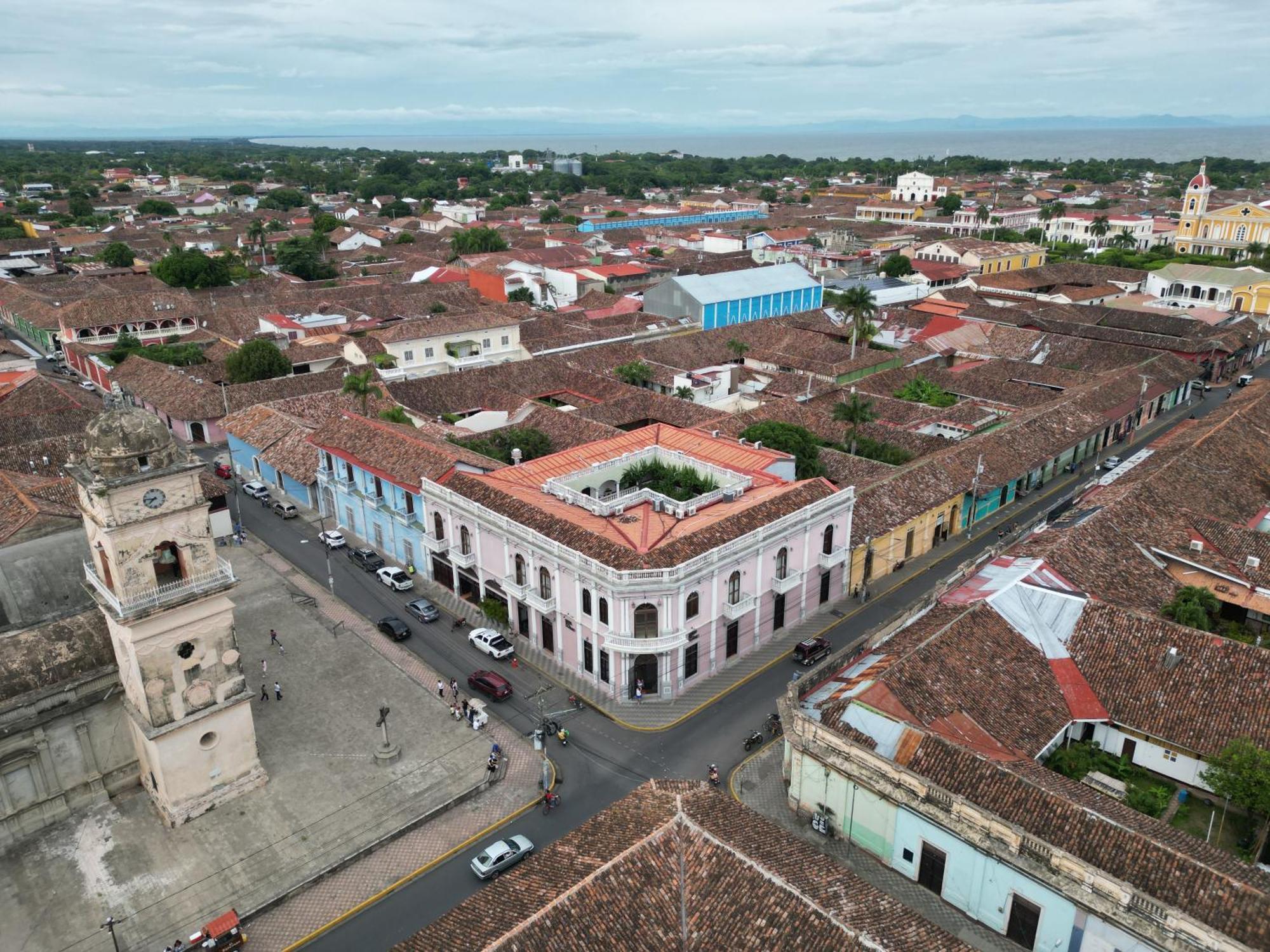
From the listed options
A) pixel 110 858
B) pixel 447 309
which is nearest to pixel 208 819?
pixel 110 858

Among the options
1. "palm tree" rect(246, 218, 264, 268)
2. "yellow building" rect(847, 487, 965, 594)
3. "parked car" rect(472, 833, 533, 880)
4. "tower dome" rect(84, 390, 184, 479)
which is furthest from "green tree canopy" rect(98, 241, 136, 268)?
"parked car" rect(472, 833, 533, 880)

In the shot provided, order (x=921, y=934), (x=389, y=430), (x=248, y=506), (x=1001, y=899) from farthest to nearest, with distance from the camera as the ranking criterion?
1. (x=248, y=506)
2. (x=389, y=430)
3. (x=1001, y=899)
4. (x=921, y=934)

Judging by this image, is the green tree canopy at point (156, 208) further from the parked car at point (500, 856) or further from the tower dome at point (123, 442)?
the parked car at point (500, 856)

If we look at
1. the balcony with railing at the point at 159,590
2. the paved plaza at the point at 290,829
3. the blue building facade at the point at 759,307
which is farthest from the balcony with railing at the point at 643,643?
the blue building facade at the point at 759,307

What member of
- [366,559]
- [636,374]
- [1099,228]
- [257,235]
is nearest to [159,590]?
[366,559]

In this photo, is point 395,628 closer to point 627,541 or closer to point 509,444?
point 627,541

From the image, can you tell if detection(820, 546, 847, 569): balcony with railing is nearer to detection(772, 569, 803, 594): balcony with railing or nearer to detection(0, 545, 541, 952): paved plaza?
detection(772, 569, 803, 594): balcony with railing

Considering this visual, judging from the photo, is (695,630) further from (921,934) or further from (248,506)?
(248,506)
